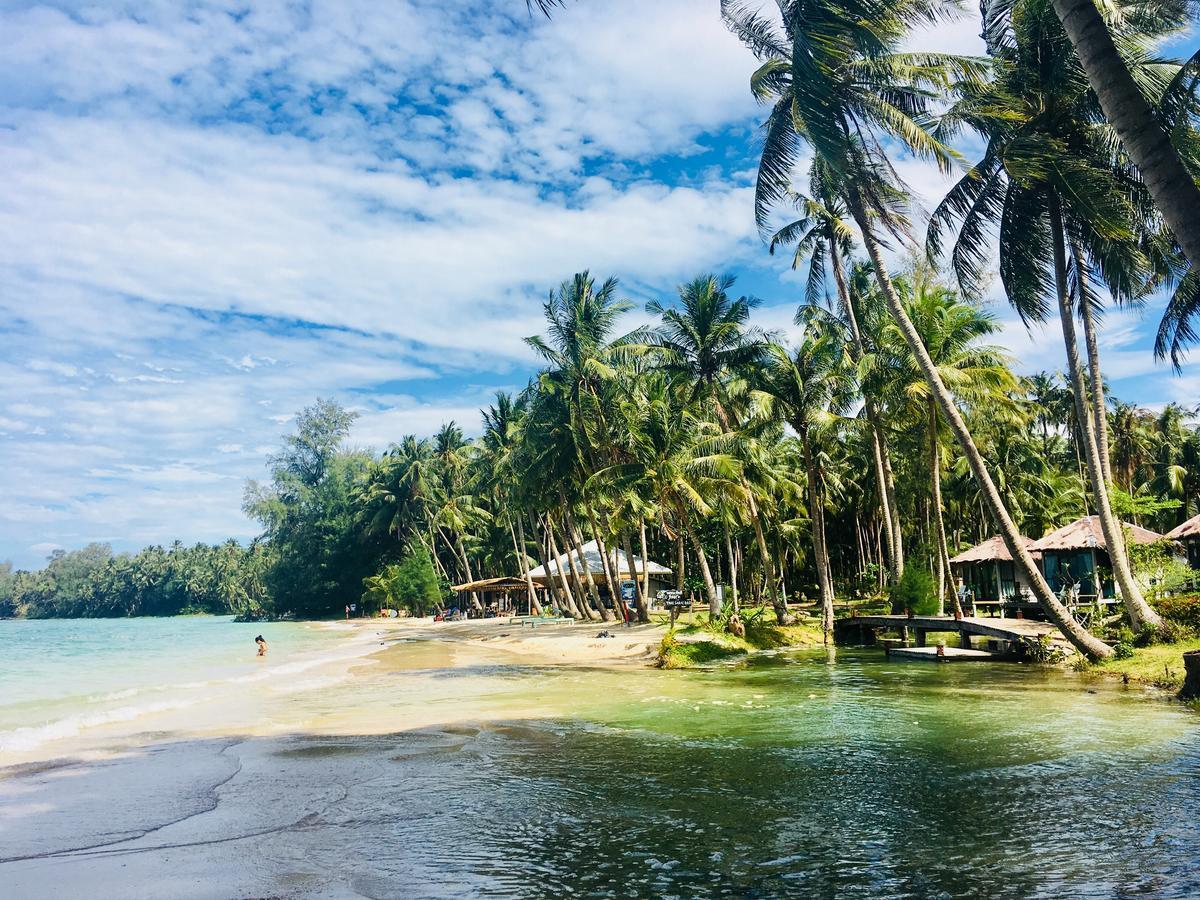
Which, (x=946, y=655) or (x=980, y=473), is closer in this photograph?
(x=980, y=473)

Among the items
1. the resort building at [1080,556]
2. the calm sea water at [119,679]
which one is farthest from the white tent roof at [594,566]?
the resort building at [1080,556]

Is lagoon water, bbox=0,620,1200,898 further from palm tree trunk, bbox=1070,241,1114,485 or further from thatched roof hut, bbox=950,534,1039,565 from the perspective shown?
thatched roof hut, bbox=950,534,1039,565

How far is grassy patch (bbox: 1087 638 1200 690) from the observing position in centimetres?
1388

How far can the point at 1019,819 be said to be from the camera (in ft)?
23.2

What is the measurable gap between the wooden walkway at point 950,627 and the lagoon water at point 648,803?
5.22 meters

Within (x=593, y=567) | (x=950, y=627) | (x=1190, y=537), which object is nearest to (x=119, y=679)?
(x=593, y=567)

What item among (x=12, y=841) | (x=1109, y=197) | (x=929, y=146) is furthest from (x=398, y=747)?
(x=929, y=146)

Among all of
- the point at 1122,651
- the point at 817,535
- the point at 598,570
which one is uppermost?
the point at 817,535

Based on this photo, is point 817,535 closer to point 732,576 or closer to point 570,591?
point 732,576

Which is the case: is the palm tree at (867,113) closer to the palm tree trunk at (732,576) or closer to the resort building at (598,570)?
the palm tree trunk at (732,576)

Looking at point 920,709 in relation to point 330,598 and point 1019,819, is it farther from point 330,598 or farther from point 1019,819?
point 330,598

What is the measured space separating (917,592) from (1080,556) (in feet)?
28.5

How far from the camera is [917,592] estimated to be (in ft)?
84.0

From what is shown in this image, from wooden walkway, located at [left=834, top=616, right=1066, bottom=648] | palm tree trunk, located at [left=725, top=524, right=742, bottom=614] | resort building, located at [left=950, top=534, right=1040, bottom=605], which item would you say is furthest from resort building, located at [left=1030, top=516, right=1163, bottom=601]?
palm tree trunk, located at [left=725, top=524, right=742, bottom=614]
